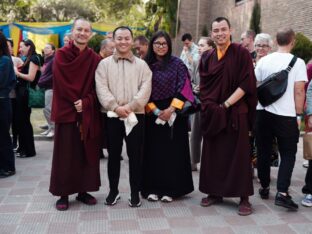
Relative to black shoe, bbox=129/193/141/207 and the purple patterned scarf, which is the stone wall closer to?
the purple patterned scarf

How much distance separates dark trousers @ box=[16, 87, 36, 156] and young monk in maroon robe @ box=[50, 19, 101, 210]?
7.89 feet

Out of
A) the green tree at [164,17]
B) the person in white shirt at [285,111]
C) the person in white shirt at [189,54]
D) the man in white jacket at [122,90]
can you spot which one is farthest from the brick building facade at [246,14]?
the man in white jacket at [122,90]

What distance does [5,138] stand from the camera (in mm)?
5328

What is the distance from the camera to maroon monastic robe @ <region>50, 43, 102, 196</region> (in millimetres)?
3938

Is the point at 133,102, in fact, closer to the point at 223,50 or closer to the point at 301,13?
the point at 223,50

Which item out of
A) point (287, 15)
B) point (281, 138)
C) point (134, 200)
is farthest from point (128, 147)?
point (287, 15)

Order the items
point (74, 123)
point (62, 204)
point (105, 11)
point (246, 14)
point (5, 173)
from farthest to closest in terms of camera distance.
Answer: point (105, 11)
point (246, 14)
point (5, 173)
point (62, 204)
point (74, 123)

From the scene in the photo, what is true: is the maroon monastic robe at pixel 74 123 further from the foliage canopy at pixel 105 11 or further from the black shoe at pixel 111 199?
the foliage canopy at pixel 105 11

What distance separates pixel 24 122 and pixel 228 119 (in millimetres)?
3585

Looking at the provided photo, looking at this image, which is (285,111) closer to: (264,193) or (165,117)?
(264,193)

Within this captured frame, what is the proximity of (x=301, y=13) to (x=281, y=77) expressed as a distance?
8.81 metres

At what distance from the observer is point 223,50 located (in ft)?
13.3

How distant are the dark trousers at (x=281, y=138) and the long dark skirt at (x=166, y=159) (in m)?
0.84

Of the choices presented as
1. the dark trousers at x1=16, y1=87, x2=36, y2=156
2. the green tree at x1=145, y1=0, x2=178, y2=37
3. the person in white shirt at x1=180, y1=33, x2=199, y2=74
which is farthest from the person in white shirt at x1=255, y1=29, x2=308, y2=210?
the green tree at x1=145, y1=0, x2=178, y2=37
